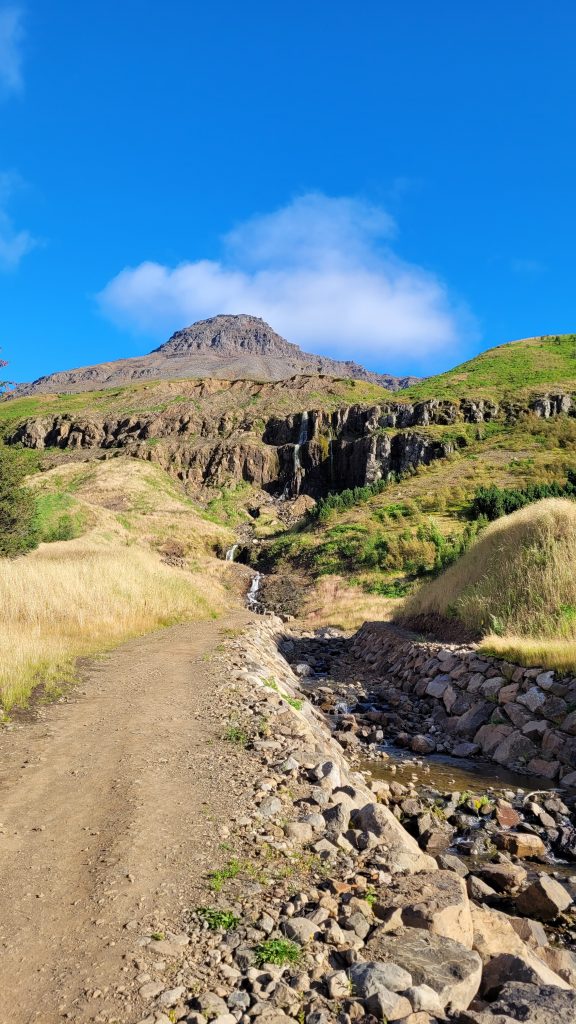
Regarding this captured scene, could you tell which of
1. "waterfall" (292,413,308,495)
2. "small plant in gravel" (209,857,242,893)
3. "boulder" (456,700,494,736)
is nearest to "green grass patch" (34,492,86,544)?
"boulder" (456,700,494,736)

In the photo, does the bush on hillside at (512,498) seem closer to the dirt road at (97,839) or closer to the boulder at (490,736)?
the boulder at (490,736)

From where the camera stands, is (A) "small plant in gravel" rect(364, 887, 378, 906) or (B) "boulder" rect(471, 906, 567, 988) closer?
(B) "boulder" rect(471, 906, 567, 988)

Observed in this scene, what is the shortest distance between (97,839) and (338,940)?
2103mm

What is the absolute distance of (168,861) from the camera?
405 centimetres

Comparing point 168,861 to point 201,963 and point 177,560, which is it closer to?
point 201,963

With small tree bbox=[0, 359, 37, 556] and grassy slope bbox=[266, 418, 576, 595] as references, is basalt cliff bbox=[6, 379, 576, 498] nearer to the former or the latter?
grassy slope bbox=[266, 418, 576, 595]

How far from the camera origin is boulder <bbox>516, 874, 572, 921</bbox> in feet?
15.2

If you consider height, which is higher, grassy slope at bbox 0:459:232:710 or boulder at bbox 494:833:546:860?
grassy slope at bbox 0:459:232:710

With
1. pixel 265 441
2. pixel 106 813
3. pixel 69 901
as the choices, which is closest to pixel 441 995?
pixel 69 901

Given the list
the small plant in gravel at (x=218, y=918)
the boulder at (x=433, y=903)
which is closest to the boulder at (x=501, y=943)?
the boulder at (x=433, y=903)

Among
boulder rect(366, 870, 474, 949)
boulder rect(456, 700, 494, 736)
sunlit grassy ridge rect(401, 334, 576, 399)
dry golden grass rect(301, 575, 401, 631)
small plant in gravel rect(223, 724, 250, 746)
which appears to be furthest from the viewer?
sunlit grassy ridge rect(401, 334, 576, 399)

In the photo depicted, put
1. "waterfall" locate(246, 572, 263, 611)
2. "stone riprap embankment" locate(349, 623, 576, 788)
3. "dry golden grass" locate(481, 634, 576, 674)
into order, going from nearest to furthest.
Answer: "stone riprap embankment" locate(349, 623, 576, 788) < "dry golden grass" locate(481, 634, 576, 674) < "waterfall" locate(246, 572, 263, 611)

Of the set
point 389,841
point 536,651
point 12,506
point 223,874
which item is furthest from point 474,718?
point 12,506

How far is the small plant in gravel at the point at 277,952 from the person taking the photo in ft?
10.0
